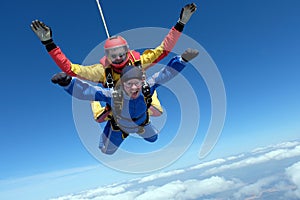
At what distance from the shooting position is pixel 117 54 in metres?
3.38

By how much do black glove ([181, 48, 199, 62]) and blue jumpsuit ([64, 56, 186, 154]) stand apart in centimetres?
10

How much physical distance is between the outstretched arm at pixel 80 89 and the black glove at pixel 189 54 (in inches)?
42.4

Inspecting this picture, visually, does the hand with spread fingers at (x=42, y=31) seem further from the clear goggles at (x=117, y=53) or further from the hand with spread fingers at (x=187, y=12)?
the hand with spread fingers at (x=187, y=12)

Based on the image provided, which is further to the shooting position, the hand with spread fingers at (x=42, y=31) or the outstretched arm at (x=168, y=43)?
the outstretched arm at (x=168, y=43)

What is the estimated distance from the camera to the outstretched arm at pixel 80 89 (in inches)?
122

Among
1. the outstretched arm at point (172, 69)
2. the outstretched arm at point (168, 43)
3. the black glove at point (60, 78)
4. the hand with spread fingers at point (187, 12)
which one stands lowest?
the black glove at point (60, 78)

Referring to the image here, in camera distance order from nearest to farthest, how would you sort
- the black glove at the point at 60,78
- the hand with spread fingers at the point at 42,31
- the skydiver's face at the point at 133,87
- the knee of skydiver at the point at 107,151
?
the hand with spread fingers at the point at 42,31 < the black glove at the point at 60,78 < the skydiver's face at the point at 133,87 < the knee of skydiver at the point at 107,151

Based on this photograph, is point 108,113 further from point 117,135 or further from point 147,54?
point 147,54

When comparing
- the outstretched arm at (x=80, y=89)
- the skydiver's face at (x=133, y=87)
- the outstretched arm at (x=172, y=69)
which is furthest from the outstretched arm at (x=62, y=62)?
the outstretched arm at (x=172, y=69)

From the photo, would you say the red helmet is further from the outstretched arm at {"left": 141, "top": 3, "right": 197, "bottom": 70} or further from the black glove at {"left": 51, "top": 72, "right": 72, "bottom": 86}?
the black glove at {"left": 51, "top": 72, "right": 72, "bottom": 86}

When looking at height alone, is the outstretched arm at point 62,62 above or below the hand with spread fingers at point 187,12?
below

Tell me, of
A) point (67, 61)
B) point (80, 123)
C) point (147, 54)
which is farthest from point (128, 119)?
point (67, 61)

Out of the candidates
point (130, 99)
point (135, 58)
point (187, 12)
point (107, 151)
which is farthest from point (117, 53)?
point (107, 151)

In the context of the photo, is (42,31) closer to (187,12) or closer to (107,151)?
(187,12)
